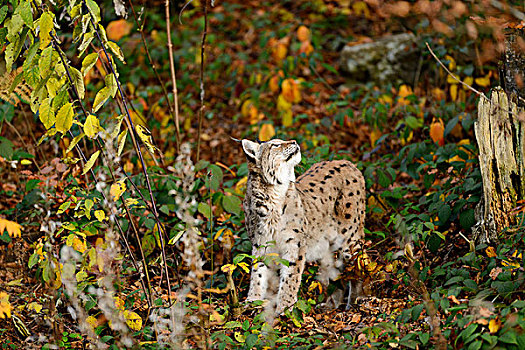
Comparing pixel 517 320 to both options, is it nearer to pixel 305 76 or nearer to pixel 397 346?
pixel 397 346

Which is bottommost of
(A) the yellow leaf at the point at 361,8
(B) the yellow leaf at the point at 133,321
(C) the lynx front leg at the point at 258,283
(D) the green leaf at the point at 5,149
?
(C) the lynx front leg at the point at 258,283

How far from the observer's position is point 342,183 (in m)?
5.48

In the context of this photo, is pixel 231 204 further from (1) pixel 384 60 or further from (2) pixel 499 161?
(1) pixel 384 60

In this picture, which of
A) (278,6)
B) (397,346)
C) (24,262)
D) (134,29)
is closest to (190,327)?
(397,346)

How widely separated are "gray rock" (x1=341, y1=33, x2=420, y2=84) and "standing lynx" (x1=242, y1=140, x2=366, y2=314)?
4.74m

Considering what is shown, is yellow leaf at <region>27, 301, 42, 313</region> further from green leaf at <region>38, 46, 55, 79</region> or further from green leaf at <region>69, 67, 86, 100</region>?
green leaf at <region>38, 46, 55, 79</region>

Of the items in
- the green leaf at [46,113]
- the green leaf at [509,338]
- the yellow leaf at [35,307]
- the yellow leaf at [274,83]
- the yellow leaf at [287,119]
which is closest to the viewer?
the green leaf at [509,338]

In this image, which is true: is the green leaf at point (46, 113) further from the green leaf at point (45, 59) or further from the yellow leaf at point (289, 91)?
the yellow leaf at point (289, 91)

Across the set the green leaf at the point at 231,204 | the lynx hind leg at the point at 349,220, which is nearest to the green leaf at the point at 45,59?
the green leaf at the point at 231,204

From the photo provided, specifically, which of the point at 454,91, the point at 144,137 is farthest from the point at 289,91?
the point at 144,137

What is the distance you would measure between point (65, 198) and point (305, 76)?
5.91 metres

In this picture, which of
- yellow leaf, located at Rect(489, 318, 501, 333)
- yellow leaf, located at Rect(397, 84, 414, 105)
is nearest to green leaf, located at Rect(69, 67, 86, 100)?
yellow leaf, located at Rect(489, 318, 501, 333)

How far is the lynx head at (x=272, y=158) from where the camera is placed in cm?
488

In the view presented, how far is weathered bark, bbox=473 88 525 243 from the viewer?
485cm
